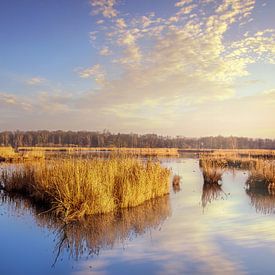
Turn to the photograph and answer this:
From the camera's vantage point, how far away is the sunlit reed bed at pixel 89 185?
7.96 metres

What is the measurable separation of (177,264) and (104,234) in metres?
1.87

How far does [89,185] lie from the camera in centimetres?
813

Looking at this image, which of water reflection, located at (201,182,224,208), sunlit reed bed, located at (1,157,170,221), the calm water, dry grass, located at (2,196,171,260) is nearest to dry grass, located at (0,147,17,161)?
sunlit reed bed, located at (1,157,170,221)

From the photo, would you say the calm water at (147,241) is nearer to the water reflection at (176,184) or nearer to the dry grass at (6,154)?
the water reflection at (176,184)

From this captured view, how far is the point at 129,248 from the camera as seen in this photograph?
5648 millimetres

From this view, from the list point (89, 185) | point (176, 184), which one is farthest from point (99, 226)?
point (176, 184)

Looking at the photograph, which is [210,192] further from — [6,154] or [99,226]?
[6,154]

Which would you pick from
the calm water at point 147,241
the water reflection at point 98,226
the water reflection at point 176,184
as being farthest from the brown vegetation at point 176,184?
the water reflection at point 98,226

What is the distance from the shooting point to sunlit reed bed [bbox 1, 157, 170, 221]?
26.1ft

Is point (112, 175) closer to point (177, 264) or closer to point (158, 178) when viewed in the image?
point (158, 178)

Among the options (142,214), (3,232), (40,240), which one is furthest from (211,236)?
(3,232)

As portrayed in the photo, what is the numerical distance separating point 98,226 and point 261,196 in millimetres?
6418


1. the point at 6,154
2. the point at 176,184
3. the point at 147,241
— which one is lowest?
the point at 147,241

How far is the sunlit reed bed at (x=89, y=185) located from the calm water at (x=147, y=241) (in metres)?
0.42
